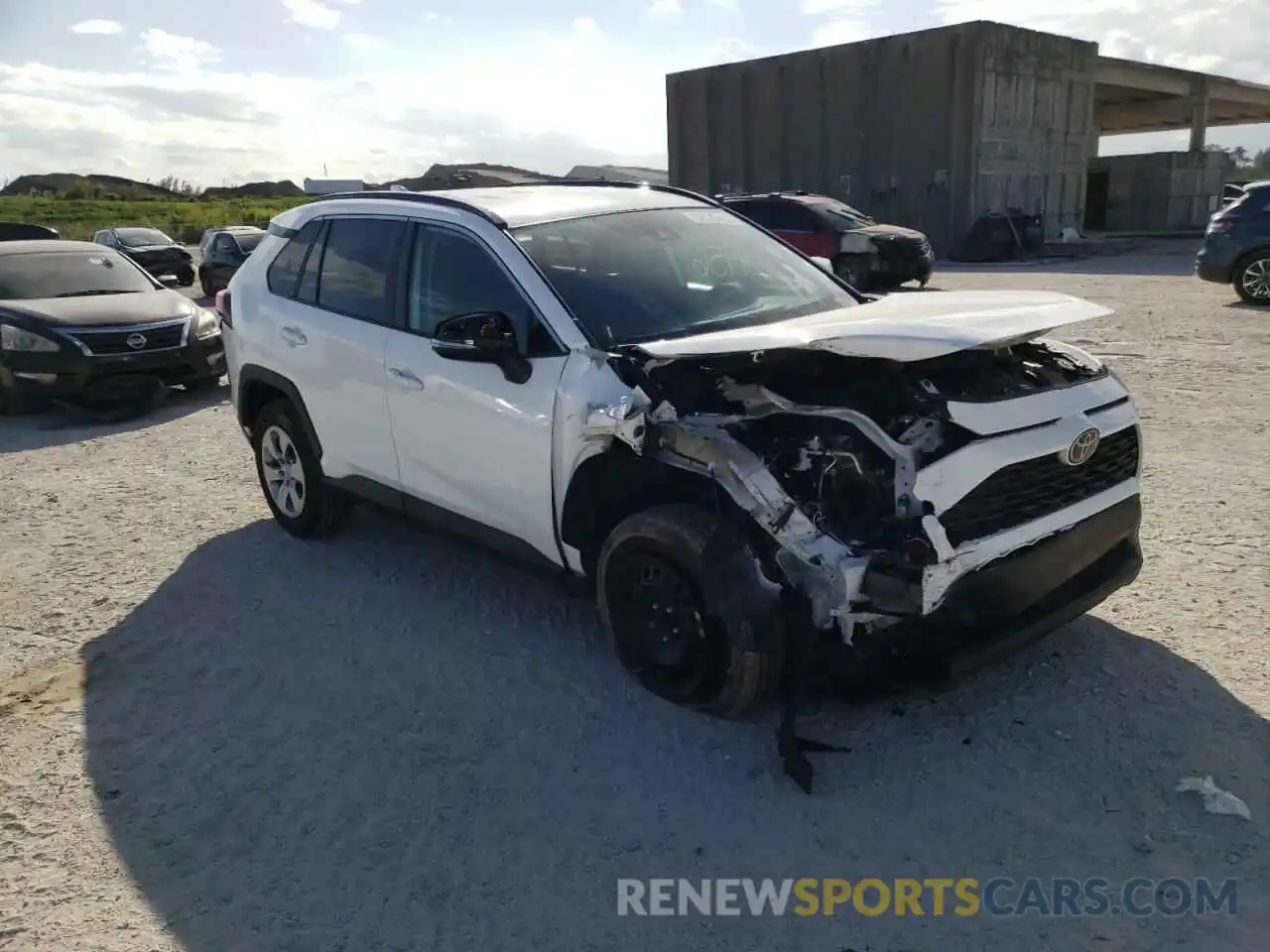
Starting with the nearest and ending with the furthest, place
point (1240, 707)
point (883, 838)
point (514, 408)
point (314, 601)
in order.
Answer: point (883, 838)
point (1240, 707)
point (514, 408)
point (314, 601)

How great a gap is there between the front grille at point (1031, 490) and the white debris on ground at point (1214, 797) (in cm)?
95

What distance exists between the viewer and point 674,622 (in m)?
3.73

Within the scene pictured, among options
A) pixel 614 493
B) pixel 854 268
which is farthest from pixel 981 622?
pixel 854 268

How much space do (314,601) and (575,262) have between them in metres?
2.17

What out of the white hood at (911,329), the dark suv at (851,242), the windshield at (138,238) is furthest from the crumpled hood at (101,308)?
the windshield at (138,238)

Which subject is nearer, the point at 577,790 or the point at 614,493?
the point at 577,790

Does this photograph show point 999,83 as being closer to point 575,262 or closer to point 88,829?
point 575,262

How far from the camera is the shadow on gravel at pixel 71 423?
8.97 meters

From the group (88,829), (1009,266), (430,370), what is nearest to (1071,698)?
(430,370)

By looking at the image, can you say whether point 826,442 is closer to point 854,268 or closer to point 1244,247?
point 1244,247

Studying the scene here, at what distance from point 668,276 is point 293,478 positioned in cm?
268

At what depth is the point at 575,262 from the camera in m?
4.31

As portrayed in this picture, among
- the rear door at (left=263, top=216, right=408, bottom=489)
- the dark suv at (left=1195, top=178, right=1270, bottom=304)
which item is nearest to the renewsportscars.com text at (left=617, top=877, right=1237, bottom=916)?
the rear door at (left=263, top=216, right=408, bottom=489)

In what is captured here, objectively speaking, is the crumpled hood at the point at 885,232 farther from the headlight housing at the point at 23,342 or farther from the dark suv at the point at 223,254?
the headlight housing at the point at 23,342
